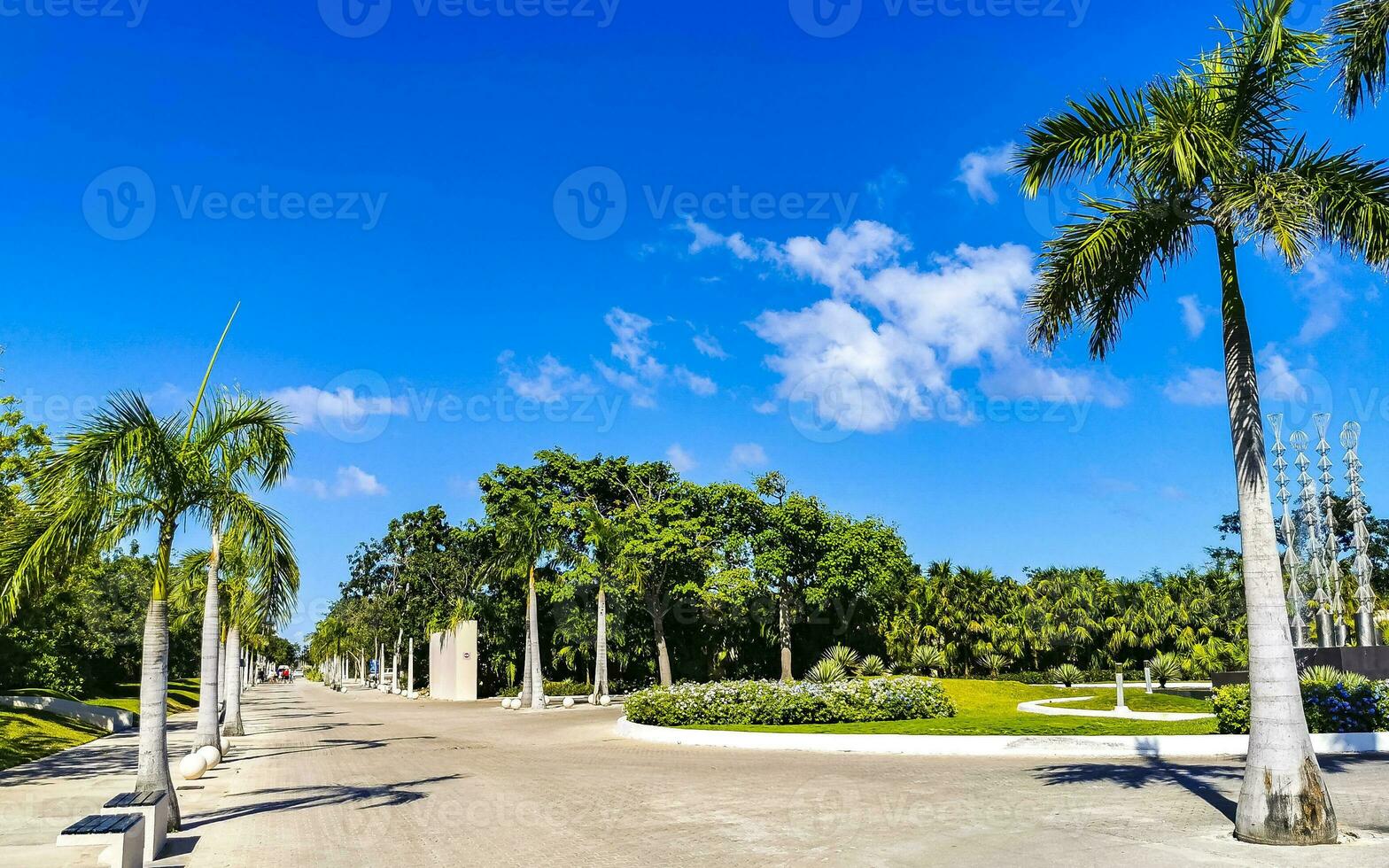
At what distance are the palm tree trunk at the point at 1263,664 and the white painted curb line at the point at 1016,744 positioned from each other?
15.4 feet

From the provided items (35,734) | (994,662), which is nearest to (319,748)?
(35,734)

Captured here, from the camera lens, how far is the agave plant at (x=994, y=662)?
43062 mm

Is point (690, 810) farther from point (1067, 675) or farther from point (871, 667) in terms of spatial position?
point (1067, 675)

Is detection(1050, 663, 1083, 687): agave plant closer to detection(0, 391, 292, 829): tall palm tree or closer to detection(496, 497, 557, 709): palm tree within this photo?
detection(496, 497, 557, 709): palm tree

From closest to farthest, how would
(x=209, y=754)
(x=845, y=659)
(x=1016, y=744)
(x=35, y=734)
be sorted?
(x=209, y=754) < (x=1016, y=744) < (x=35, y=734) < (x=845, y=659)

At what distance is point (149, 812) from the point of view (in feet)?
31.4

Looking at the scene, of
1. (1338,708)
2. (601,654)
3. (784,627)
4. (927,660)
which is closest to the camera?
(1338,708)

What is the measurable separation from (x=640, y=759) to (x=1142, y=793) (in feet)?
31.4

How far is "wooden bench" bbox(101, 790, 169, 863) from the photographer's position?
9477mm

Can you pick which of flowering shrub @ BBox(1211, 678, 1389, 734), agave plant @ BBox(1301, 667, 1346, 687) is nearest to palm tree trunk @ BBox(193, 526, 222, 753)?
flowering shrub @ BBox(1211, 678, 1389, 734)

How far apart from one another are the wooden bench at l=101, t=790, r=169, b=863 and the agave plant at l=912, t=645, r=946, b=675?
3590cm

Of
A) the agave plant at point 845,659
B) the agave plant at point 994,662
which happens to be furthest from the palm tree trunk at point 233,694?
the agave plant at point 994,662

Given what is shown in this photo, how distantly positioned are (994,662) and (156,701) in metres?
38.1

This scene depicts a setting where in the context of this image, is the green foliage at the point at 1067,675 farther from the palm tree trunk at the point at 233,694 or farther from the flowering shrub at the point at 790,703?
the palm tree trunk at the point at 233,694
